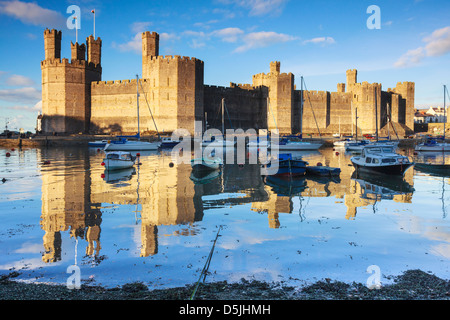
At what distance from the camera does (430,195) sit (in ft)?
43.3

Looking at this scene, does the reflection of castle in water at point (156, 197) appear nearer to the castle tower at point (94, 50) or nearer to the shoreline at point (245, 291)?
the shoreline at point (245, 291)

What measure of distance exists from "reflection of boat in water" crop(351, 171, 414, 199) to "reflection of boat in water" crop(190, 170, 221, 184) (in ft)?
20.9

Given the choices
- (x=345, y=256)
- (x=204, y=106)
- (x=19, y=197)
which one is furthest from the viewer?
(x=204, y=106)

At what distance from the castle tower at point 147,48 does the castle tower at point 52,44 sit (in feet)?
35.2

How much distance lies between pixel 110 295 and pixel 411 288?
391 centimetres

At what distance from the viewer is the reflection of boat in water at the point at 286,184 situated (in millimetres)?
14027

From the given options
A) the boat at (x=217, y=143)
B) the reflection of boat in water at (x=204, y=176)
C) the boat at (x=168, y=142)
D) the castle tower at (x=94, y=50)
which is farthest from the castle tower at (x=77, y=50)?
the reflection of boat in water at (x=204, y=176)

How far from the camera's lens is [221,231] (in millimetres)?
8234

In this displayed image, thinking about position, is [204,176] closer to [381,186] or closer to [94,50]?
[381,186]

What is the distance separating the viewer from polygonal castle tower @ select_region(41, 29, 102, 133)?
153ft

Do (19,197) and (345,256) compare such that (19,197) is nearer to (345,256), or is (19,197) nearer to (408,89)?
(345,256)

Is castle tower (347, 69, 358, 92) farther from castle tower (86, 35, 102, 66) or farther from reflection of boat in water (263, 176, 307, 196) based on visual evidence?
reflection of boat in water (263, 176, 307, 196)

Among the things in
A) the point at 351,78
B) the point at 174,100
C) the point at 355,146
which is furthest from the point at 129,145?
the point at 351,78
